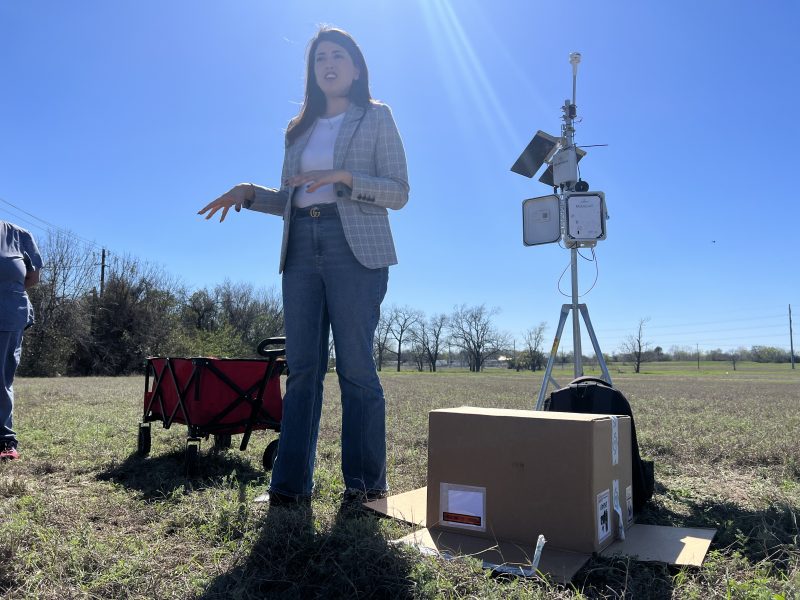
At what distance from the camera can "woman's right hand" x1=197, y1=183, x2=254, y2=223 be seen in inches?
106

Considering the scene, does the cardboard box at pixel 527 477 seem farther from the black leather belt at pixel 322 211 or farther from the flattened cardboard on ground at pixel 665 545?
the black leather belt at pixel 322 211

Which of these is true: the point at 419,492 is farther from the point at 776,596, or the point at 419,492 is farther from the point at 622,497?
the point at 776,596

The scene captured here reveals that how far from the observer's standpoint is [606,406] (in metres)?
2.51

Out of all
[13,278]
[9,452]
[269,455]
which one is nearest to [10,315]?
[13,278]

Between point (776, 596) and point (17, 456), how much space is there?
402 cm

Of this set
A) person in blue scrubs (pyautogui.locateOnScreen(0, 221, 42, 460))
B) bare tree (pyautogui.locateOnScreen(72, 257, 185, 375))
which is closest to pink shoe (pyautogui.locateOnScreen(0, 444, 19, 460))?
person in blue scrubs (pyautogui.locateOnScreen(0, 221, 42, 460))

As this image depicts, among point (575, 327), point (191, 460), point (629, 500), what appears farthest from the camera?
point (575, 327)

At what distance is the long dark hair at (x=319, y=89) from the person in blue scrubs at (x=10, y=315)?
226cm

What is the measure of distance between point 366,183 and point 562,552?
64.0 inches

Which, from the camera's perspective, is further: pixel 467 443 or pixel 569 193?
pixel 569 193

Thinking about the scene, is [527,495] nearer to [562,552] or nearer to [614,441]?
[562,552]

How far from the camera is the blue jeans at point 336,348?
8.11 feet

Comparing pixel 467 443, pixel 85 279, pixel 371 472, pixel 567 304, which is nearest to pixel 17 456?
pixel 371 472

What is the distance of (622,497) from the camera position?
6.98 feet
